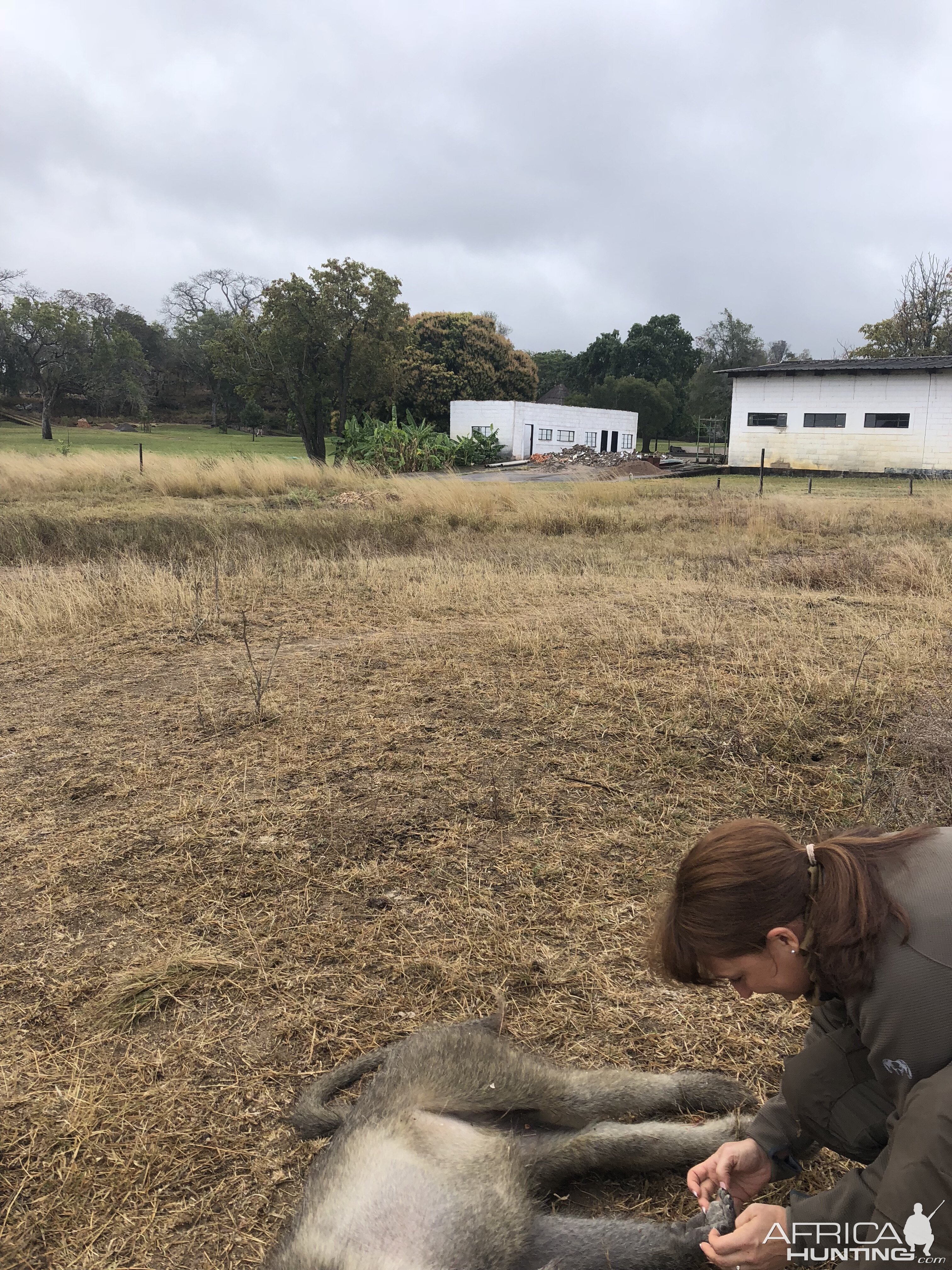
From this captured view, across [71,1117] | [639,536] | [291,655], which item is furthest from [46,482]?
[71,1117]

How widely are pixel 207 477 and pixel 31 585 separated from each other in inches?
416

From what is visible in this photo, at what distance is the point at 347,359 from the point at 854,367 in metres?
18.4

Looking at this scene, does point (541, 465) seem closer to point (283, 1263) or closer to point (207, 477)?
point (207, 477)

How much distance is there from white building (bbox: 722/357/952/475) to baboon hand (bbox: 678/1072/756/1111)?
3148cm

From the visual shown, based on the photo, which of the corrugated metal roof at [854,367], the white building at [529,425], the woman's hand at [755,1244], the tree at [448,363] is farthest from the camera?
the tree at [448,363]

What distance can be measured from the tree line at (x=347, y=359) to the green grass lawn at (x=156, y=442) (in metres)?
1.30

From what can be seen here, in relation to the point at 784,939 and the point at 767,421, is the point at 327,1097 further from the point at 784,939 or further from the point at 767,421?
the point at 767,421

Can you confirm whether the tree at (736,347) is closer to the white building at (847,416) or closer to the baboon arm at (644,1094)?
the white building at (847,416)

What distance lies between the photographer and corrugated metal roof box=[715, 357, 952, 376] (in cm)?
2938

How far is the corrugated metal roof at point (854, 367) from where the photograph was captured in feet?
96.4

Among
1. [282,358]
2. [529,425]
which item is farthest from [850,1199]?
[529,425]

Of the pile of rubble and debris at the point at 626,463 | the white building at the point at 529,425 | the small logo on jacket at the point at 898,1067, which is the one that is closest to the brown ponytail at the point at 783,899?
the small logo on jacket at the point at 898,1067

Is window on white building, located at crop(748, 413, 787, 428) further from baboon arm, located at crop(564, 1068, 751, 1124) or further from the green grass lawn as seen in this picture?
baboon arm, located at crop(564, 1068, 751, 1124)

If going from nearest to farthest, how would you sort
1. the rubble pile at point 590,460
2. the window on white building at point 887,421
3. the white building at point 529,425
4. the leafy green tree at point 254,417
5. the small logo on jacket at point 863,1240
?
the small logo on jacket at point 863,1240 < the window on white building at point 887,421 < the rubble pile at point 590,460 < the white building at point 529,425 < the leafy green tree at point 254,417
